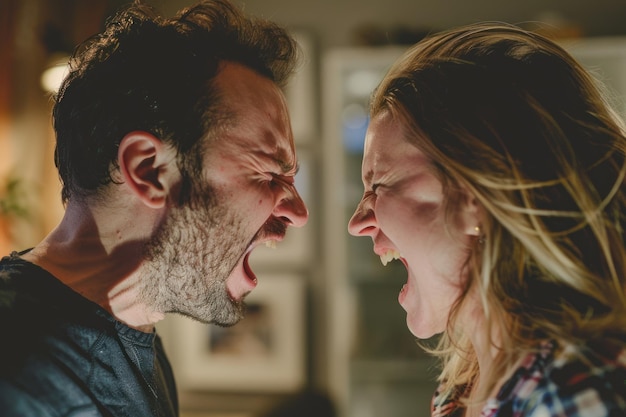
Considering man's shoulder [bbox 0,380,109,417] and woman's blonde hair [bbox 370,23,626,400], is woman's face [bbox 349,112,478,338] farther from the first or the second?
man's shoulder [bbox 0,380,109,417]

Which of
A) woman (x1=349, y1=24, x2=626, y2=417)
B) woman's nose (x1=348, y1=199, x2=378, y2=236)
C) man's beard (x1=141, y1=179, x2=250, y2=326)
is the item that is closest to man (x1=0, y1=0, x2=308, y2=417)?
man's beard (x1=141, y1=179, x2=250, y2=326)

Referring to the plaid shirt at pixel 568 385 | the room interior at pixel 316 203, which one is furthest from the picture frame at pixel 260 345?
the plaid shirt at pixel 568 385

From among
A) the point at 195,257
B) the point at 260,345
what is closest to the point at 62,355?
the point at 195,257

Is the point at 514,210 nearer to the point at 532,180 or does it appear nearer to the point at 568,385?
the point at 532,180

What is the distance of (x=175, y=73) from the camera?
1.15m

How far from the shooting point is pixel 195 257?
1173mm

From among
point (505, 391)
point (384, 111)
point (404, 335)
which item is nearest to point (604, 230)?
point (505, 391)

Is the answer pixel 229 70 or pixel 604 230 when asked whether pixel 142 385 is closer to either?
pixel 229 70

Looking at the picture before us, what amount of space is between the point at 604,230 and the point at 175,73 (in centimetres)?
80

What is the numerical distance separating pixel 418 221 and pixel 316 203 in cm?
248

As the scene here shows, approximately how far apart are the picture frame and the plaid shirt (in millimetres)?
2672

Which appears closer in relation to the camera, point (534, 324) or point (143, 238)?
point (534, 324)

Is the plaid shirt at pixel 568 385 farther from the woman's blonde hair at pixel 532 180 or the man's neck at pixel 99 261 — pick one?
Answer: the man's neck at pixel 99 261

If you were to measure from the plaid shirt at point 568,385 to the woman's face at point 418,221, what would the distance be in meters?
0.21
